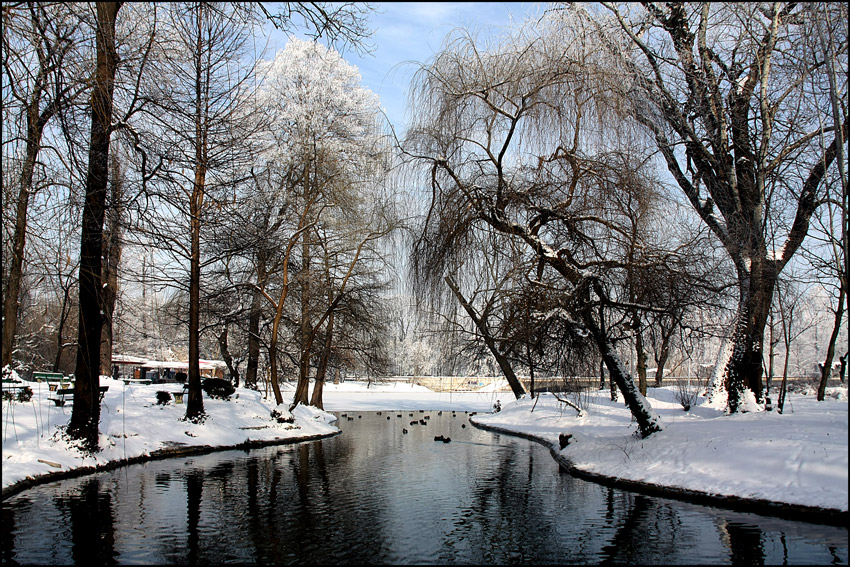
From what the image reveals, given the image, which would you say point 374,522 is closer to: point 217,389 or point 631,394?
point 631,394

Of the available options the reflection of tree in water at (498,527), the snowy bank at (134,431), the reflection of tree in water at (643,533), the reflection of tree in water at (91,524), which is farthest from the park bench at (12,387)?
the reflection of tree in water at (643,533)

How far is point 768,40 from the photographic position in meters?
12.6

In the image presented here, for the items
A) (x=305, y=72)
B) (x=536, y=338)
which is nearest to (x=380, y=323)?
(x=305, y=72)

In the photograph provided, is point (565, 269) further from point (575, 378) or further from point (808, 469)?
point (808, 469)

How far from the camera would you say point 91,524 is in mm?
7309

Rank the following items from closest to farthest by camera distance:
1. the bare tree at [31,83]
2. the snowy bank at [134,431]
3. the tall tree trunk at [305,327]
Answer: the bare tree at [31,83], the snowy bank at [134,431], the tall tree trunk at [305,327]

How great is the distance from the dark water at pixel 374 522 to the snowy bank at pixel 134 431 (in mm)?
558

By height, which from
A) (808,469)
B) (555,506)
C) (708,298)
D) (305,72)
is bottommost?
(555,506)

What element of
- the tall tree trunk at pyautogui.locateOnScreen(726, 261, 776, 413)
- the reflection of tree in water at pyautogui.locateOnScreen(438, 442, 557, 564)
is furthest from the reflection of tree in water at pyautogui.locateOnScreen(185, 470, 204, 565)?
the tall tree trunk at pyautogui.locateOnScreen(726, 261, 776, 413)

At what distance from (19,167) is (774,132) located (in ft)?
44.7

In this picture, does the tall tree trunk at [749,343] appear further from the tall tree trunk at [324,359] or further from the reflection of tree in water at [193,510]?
the tall tree trunk at [324,359]

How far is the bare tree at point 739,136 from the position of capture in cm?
1235

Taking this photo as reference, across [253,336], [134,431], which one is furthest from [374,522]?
[253,336]

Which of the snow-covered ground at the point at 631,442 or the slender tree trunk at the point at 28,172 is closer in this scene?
the slender tree trunk at the point at 28,172
